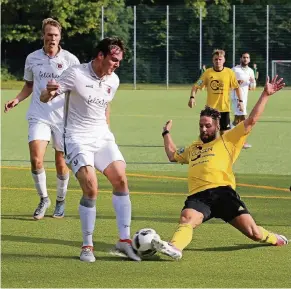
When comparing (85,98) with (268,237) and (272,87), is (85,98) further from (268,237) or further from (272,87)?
(268,237)

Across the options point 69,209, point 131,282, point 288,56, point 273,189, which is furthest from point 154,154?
point 288,56

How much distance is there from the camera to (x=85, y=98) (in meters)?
8.95

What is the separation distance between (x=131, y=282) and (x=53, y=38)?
13.0 feet

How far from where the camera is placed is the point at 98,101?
9.01m

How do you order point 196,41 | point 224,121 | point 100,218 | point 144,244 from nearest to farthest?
point 144,244
point 100,218
point 224,121
point 196,41

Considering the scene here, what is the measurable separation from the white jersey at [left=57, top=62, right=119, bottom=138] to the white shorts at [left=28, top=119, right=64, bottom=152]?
1.74m

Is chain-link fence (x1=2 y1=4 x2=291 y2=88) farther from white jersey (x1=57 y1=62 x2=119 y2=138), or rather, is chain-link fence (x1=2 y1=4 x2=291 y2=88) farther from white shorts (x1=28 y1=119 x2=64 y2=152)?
white jersey (x1=57 y1=62 x2=119 y2=138)

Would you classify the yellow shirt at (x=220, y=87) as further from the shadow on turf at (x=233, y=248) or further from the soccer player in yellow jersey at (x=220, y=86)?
the shadow on turf at (x=233, y=248)

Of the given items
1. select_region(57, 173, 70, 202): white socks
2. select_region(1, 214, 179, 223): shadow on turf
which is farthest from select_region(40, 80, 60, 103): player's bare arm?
select_region(1, 214, 179, 223): shadow on turf

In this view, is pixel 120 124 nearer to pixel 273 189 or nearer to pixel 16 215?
pixel 273 189

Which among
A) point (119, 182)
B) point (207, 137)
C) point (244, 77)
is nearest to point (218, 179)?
point (207, 137)

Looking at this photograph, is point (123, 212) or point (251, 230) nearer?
point (123, 212)

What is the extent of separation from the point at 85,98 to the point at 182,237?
1.57 m

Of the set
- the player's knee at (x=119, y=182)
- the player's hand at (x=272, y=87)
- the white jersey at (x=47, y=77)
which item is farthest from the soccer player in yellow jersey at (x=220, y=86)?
the player's knee at (x=119, y=182)
